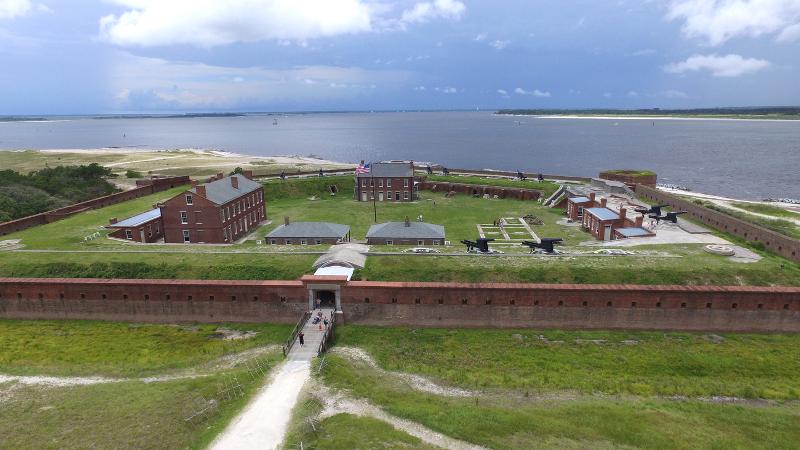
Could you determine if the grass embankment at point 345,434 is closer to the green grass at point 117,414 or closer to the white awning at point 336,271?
the green grass at point 117,414

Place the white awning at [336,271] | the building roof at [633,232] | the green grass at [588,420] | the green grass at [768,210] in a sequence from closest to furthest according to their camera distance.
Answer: the green grass at [588,420]
the white awning at [336,271]
the building roof at [633,232]
the green grass at [768,210]

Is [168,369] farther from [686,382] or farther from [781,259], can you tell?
[781,259]

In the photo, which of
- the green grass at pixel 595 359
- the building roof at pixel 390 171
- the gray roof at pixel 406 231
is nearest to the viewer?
the green grass at pixel 595 359

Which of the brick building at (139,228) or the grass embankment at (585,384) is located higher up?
the brick building at (139,228)

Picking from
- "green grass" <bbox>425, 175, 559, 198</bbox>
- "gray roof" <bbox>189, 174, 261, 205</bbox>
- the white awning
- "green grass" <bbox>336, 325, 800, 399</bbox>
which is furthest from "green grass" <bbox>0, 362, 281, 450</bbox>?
"green grass" <bbox>425, 175, 559, 198</bbox>

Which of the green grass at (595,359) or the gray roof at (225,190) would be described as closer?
the green grass at (595,359)

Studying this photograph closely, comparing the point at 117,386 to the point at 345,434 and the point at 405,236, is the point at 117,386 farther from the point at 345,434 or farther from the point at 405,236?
the point at 405,236

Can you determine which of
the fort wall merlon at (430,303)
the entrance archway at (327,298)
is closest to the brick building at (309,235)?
the entrance archway at (327,298)
